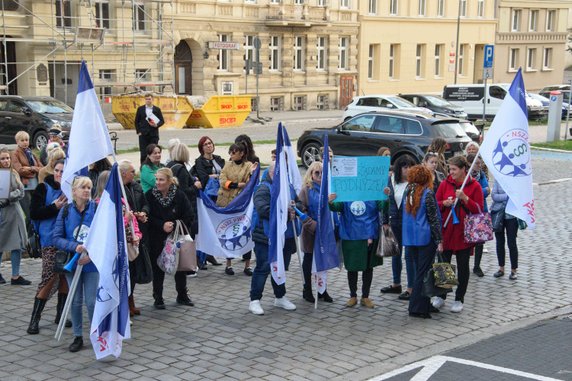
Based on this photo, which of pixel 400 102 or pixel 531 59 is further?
pixel 531 59

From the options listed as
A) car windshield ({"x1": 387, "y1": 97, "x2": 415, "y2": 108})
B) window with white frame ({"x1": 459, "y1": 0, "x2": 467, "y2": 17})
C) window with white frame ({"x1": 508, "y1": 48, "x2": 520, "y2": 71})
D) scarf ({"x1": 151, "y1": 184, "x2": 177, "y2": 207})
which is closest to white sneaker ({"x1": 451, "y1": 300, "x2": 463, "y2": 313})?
scarf ({"x1": 151, "y1": 184, "x2": 177, "y2": 207})

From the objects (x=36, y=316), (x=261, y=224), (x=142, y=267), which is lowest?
(x=36, y=316)

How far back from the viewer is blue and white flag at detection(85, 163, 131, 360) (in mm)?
7637

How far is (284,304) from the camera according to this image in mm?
9570

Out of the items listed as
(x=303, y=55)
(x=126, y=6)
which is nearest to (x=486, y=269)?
(x=126, y=6)

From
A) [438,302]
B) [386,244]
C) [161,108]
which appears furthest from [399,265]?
[161,108]

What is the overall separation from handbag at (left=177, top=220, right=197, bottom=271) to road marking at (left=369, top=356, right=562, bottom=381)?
2.71 metres

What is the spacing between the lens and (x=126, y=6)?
36781mm

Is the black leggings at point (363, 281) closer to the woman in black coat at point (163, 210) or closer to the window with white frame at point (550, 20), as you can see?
the woman in black coat at point (163, 210)

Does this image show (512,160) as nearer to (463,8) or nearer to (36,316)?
(36,316)

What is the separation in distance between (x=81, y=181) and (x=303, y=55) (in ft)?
129

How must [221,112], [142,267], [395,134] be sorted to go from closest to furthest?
[142,267]
[395,134]
[221,112]

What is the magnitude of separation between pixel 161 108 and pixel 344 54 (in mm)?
20265

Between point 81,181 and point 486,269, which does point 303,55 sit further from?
point 81,181
